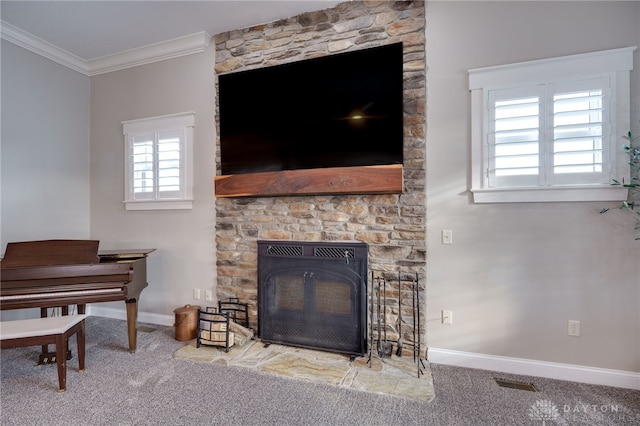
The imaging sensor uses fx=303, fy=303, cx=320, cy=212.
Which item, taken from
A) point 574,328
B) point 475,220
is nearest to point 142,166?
point 475,220

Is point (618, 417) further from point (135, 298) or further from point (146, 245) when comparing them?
point (146, 245)

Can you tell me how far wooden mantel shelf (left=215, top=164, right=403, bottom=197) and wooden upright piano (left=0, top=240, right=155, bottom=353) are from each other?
45.1 inches

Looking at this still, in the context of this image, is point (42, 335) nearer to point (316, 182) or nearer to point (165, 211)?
point (165, 211)

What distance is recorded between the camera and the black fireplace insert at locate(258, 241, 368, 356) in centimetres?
269

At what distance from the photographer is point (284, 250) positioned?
115 inches

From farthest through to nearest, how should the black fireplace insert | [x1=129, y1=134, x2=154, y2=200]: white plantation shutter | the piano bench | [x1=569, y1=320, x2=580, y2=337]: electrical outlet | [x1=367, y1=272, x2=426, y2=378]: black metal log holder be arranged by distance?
[x1=129, y1=134, x2=154, y2=200]: white plantation shutter, the black fireplace insert, [x1=367, y1=272, x2=426, y2=378]: black metal log holder, [x1=569, y1=320, x2=580, y2=337]: electrical outlet, the piano bench

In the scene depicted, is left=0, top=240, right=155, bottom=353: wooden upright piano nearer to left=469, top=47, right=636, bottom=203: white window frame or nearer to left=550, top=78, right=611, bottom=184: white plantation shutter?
left=469, top=47, right=636, bottom=203: white window frame

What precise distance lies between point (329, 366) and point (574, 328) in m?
1.90

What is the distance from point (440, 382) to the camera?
2271mm

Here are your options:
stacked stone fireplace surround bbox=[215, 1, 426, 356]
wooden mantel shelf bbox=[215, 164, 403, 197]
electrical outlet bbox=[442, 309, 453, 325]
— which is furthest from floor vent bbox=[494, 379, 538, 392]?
wooden mantel shelf bbox=[215, 164, 403, 197]

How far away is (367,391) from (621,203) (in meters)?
2.27

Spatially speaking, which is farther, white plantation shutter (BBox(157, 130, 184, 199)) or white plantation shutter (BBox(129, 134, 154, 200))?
white plantation shutter (BBox(129, 134, 154, 200))

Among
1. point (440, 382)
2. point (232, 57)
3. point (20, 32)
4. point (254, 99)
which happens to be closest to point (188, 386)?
point (440, 382)

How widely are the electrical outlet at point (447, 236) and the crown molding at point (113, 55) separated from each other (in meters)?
3.12
